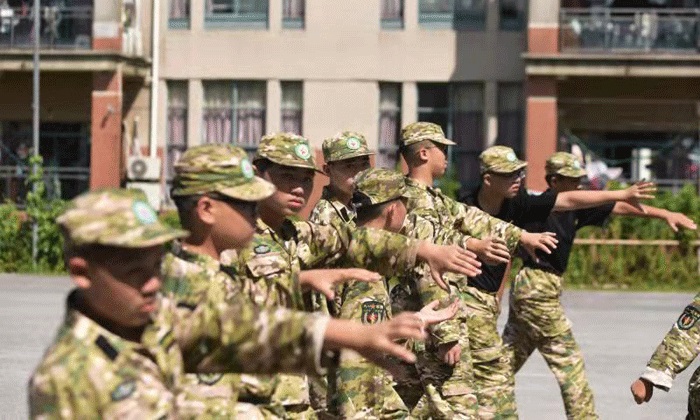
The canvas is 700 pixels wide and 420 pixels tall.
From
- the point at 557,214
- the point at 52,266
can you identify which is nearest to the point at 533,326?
the point at 557,214

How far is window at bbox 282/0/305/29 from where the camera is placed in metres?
39.3

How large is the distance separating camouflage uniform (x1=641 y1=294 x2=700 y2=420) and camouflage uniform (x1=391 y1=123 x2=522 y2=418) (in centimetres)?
234

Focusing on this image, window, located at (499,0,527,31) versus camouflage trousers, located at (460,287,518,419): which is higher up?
window, located at (499,0,527,31)

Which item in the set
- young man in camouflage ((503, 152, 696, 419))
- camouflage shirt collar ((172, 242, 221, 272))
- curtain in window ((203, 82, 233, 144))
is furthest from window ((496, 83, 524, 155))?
camouflage shirt collar ((172, 242, 221, 272))

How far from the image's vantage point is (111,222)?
4.89 metres

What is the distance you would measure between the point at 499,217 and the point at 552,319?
1.13 meters

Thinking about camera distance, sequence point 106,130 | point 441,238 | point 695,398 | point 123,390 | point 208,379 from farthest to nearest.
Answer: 1. point 106,130
2. point 441,238
3. point 695,398
4. point 208,379
5. point 123,390

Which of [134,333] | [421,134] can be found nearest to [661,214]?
[421,134]

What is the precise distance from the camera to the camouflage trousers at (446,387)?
10719 mm

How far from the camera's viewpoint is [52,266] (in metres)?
33.2

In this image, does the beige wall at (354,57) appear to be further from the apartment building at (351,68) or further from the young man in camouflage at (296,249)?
the young man in camouflage at (296,249)

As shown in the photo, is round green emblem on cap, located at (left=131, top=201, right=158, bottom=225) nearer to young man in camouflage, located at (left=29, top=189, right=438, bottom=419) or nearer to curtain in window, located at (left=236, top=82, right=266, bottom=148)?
young man in camouflage, located at (left=29, top=189, right=438, bottom=419)

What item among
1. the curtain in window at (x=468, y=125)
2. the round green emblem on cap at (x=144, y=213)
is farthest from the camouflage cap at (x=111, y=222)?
the curtain in window at (x=468, y=125)

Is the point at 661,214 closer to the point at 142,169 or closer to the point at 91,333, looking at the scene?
the point at 91,333
